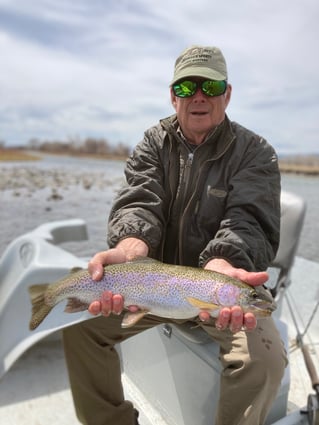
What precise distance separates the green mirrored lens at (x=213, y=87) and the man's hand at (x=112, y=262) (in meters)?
1.15

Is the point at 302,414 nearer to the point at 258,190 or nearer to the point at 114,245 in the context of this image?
the point at 258,190

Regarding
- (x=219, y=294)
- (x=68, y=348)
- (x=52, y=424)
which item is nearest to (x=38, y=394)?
(x=52, y=424)

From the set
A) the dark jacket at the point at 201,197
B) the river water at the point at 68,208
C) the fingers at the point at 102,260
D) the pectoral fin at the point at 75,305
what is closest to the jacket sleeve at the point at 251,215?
the dark jacket at the point at 201,197

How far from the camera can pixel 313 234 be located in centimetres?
1243

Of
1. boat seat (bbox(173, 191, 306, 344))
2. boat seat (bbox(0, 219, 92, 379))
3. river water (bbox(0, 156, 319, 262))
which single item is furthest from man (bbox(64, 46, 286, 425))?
river water (bbox(0, 156, 319, 262))

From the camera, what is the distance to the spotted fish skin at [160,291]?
178 cm

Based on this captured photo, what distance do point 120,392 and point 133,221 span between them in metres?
1.16

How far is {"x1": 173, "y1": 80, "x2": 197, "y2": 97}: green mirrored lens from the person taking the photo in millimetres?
2615

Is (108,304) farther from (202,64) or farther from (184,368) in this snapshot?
(202,64)

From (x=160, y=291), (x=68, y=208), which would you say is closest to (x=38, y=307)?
(x=160, y=291)

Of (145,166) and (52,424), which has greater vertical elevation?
(145,166)

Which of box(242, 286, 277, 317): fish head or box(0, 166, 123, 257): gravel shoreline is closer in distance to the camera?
box(242, 286, 277, 317): fish head

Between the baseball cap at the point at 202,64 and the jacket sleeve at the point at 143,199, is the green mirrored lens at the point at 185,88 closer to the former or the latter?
the baseball cap at the point at 202,64

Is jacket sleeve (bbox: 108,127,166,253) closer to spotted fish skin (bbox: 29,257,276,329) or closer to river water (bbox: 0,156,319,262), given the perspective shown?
spotted fish skin (bbox: 29,257,276,329)
